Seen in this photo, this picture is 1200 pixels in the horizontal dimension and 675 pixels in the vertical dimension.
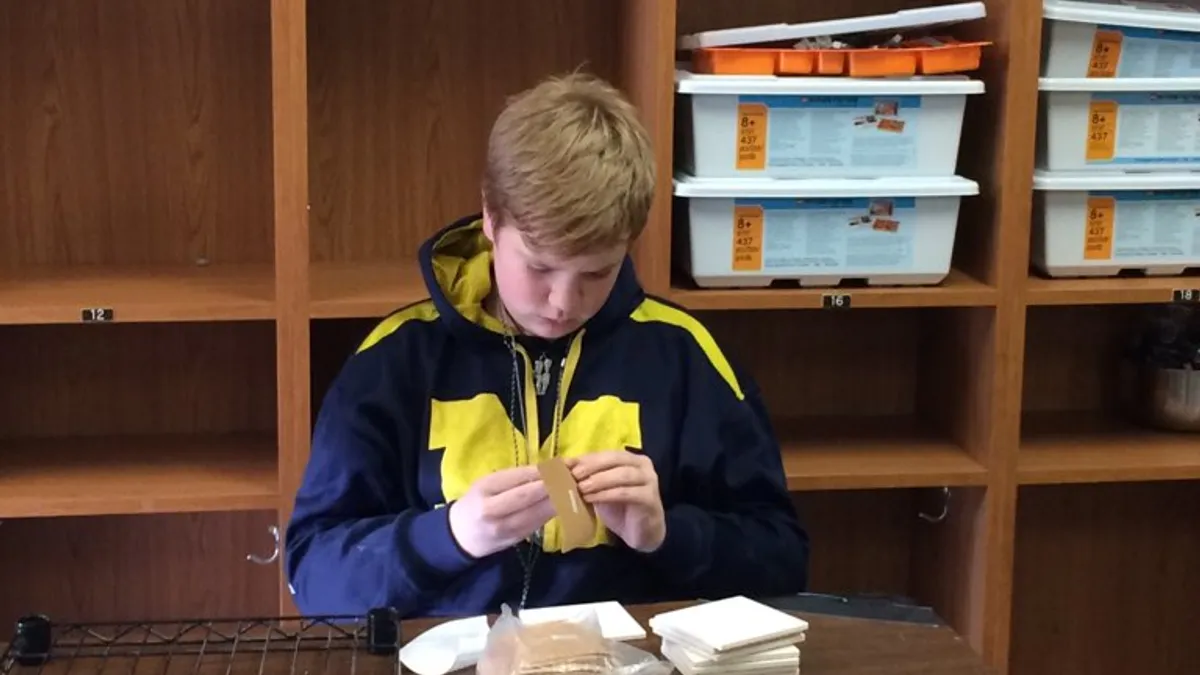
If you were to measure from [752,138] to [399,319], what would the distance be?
704 mm

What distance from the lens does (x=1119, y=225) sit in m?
2.30

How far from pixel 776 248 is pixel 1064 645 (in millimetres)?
1129

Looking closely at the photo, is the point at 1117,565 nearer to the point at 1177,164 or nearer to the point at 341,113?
the point at 1177,164

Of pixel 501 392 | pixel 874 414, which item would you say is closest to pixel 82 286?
pixel 501 392

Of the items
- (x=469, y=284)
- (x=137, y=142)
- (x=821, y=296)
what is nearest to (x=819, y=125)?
(x=821, y=296)

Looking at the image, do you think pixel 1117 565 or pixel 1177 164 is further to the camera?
pixel 1117 565

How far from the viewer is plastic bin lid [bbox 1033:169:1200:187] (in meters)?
2.24

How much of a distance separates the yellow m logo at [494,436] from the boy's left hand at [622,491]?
0.60 feet

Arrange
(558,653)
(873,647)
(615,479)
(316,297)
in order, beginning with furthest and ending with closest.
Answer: (316,297), (615,479), (873,647), (558,653)

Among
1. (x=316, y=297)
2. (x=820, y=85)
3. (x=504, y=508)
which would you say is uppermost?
(x=820, y=85)

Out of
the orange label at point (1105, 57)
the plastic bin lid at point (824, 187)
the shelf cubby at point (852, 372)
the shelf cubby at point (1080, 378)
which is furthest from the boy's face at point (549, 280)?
the shelf cubby at point (1080, 378)

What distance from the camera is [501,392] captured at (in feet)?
5.59

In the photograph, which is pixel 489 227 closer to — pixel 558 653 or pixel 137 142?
pixel 558 653

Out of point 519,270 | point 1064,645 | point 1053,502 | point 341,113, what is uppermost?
point 341,113
